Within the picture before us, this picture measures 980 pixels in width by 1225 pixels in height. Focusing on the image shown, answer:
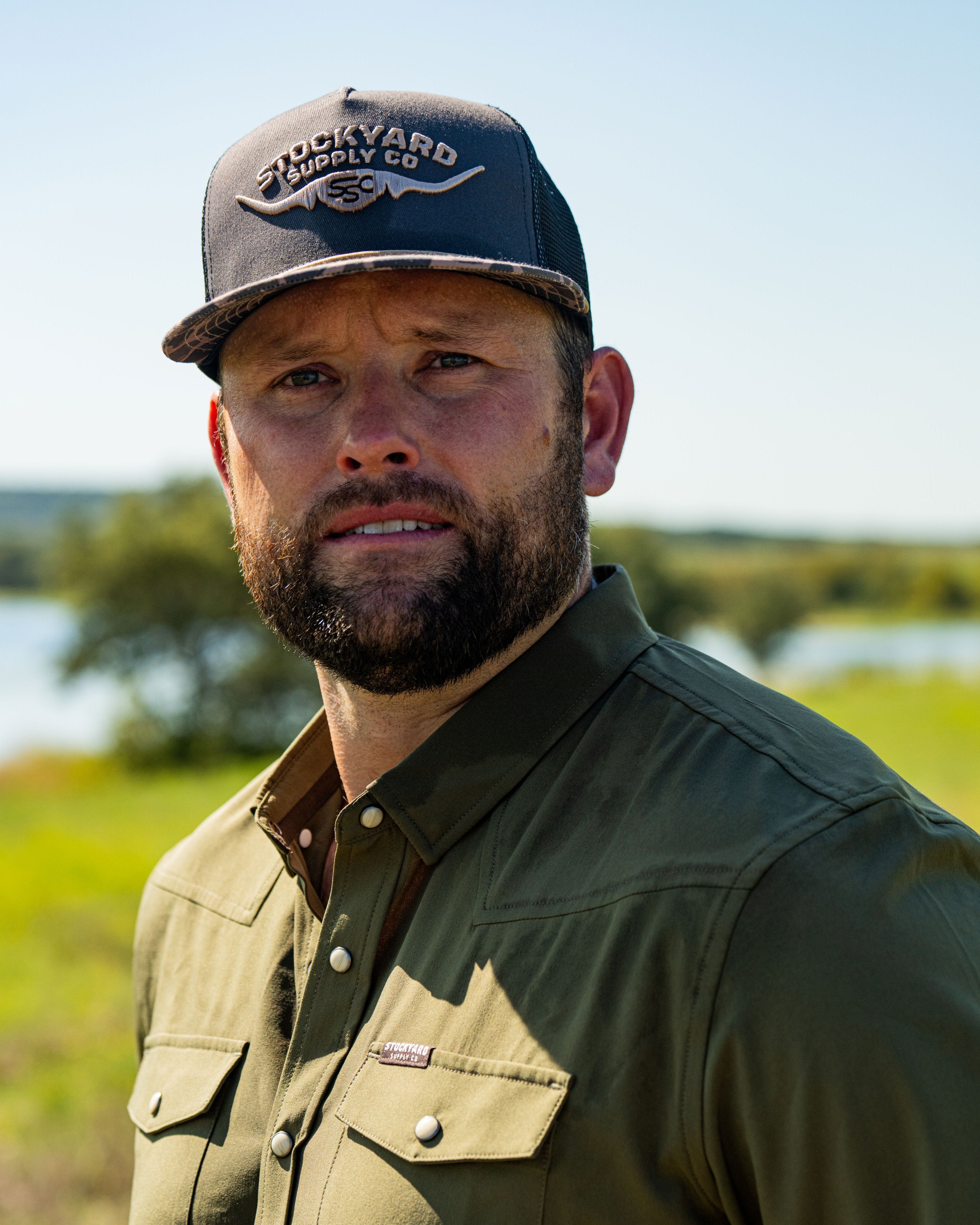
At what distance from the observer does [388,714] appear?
6.25 ft

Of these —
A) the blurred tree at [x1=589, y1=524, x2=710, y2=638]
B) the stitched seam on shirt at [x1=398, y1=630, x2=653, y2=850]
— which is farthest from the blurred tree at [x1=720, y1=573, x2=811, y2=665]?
the stitched seam on shirt at [x1=398, y1=630, x2=653, y2=850]

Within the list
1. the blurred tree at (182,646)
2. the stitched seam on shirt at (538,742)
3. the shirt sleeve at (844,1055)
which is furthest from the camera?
the blurred tree at (182,646)

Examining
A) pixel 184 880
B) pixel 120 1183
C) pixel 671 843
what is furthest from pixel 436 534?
pixel 120 1183

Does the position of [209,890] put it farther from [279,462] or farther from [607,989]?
[607,989]

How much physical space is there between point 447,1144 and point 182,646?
113ft

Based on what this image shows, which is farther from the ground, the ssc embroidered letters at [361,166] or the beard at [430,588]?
the ssc embroidered letters at [361,166]

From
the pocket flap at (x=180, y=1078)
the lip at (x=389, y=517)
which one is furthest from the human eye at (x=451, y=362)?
the pocket flap at (x=180, y=1078)

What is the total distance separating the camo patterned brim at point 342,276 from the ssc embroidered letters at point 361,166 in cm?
11

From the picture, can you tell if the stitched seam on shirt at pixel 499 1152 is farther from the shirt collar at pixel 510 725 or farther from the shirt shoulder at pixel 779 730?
the shirt shoulder at pixel 779 730

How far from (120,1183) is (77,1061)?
2632 millimetres

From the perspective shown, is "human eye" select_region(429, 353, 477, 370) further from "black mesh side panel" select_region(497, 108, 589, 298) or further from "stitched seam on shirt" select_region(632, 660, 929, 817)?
"stitched seam on shirt" select_region(632, 660, 929, 817)

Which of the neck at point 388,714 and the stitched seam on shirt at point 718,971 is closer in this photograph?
the stitched seam on shirt at point 718,971

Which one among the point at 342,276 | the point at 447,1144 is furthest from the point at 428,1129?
the point at 342,276

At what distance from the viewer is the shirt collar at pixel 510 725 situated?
5.50ft
